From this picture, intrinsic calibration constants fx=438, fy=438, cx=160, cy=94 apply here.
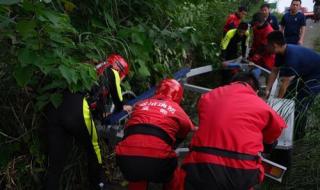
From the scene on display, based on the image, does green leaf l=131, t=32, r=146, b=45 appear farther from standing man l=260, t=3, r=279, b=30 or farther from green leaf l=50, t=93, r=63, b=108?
standing man l=260, t=3, r=279, b=30

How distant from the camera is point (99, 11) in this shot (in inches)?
181

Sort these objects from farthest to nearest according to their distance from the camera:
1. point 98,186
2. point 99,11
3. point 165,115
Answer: point 99,11 < point 98,186 < point 165,115

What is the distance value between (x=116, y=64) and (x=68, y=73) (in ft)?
3.46

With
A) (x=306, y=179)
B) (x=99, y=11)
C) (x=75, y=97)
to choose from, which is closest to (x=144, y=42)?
(x=99, y=11)

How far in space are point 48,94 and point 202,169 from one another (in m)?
1.55

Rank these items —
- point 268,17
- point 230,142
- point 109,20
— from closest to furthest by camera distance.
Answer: point 230,142
point 109,20
point 268,17

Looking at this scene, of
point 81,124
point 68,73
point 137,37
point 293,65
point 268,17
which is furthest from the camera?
point 268,17

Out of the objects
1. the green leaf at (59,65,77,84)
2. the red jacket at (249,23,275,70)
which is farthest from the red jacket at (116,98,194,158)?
the red jacket at (249,23,275,70)

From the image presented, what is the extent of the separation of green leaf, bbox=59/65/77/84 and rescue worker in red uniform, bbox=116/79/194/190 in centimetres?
62

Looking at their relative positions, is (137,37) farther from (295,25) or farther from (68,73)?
(295,25)

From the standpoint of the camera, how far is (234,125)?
2.95 metres

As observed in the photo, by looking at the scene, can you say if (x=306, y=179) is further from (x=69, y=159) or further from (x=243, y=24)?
(x=243, y=24)

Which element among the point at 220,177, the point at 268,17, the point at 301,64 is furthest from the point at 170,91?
the point at 268,17

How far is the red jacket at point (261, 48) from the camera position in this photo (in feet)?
22.2
